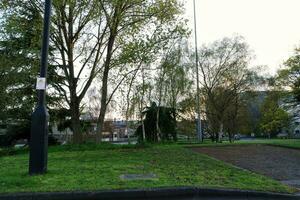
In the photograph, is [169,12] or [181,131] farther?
[181,131]

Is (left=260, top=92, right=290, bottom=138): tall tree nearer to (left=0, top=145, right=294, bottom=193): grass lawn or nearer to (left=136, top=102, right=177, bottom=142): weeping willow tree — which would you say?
(left=136, top=102, right=177, bottom=142): weeping willow tree

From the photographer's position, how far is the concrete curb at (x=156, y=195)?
7.91 m

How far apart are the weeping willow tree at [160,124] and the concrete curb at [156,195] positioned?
32.4 m

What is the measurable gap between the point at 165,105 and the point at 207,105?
12.9 metres

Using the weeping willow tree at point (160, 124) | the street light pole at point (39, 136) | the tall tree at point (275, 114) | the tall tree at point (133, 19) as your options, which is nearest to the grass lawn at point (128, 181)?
the street light pole at point (39, 136)

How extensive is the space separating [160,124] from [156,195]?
33299 millimetres

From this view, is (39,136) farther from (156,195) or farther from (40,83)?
(156,195)

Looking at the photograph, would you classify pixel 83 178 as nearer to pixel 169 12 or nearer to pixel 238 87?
pixel 169 12

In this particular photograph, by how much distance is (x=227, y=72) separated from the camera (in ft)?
164

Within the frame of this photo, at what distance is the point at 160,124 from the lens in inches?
1634

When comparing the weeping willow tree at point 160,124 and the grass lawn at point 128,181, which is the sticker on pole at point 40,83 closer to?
the grass lawn at point 128,181

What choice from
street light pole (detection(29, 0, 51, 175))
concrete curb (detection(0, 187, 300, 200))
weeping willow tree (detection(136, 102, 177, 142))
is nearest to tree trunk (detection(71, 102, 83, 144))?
weeping willow tree (detection(136, 102, 177, 142))

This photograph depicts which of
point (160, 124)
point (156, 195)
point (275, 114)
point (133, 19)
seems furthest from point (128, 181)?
point (275, 114)

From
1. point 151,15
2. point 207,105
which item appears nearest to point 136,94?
point 151,15
